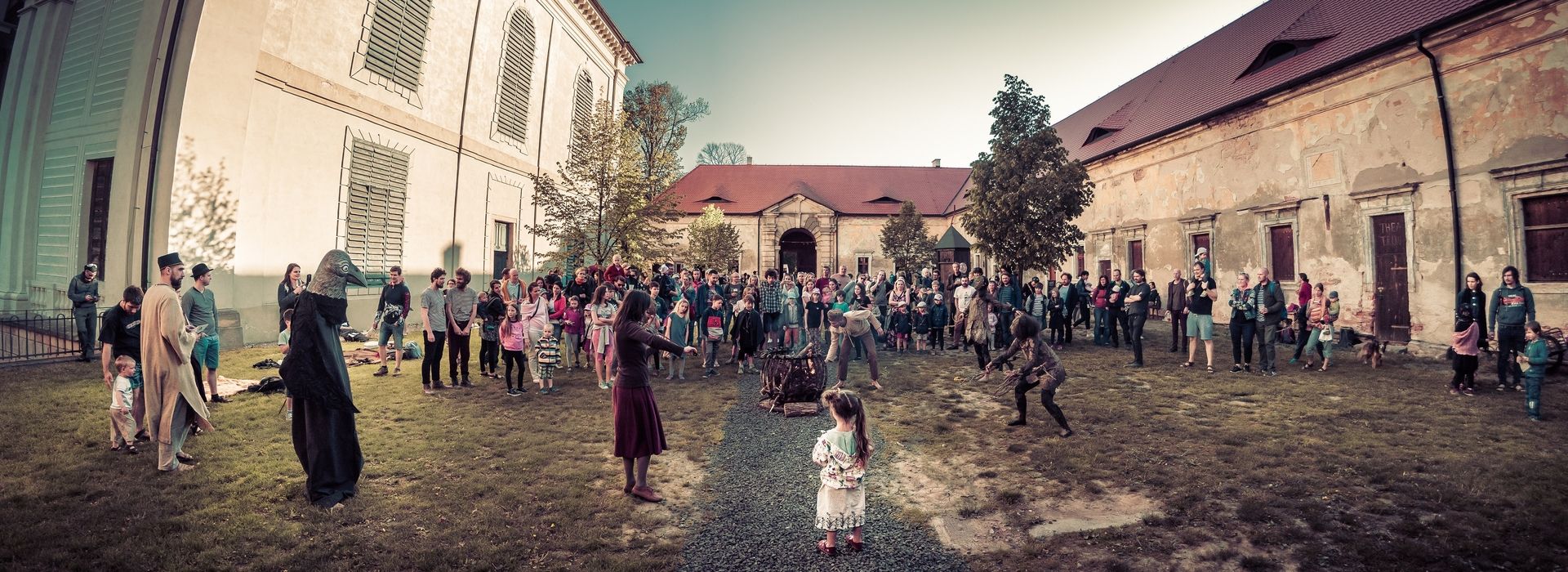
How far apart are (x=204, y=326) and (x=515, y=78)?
49.7 feet

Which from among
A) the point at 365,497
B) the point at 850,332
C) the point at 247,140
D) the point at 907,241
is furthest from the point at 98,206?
the point at 907,241

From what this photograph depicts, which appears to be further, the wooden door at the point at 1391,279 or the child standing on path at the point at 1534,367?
the wooden door at the point at 1391,279

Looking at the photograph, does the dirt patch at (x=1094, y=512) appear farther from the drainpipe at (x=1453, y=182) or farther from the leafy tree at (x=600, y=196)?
the leafy tree at (x=600, y=196)

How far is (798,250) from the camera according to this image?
43.8 meters

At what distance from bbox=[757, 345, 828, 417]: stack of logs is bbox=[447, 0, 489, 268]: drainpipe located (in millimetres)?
13850

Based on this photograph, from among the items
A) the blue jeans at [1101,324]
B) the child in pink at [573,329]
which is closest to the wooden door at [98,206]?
the child in pink at [573,329]

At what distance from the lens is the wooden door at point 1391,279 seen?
13820 millimetres

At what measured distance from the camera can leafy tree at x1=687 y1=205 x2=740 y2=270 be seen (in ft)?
120

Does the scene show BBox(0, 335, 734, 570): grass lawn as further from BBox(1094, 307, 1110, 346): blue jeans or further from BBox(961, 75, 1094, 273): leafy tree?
BBox(961, 75, 1094, 273): leafy tree

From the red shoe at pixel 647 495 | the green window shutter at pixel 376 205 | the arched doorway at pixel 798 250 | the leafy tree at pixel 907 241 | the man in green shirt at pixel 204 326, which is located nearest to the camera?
the red shoe at pixel 647 495

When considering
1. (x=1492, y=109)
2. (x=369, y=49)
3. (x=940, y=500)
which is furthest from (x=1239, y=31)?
(x=369, y=49)

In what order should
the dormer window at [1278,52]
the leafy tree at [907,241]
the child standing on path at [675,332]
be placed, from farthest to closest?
the leafy tree at [907,241], the dormer window at [1278,52], the child standing on path at [675,332]

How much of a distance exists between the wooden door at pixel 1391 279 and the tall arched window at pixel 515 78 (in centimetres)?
2475

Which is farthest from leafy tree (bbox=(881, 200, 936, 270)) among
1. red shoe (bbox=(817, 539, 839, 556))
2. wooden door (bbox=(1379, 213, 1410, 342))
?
red shoe (bbox=(817, 539, 839, 556))
